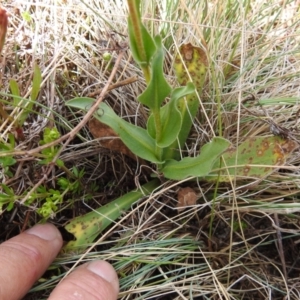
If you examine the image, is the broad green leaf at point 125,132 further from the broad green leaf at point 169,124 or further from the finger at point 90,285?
the finger at point 90,285

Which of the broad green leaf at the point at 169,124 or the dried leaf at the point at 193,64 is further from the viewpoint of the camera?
the dried leaf at the point at 193,64

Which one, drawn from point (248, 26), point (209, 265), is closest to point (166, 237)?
point (209, 265)

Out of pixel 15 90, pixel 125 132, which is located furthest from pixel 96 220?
pixel 15 90

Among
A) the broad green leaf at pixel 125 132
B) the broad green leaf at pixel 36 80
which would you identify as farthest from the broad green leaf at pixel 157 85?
the broad green leaf at pixel 36 80

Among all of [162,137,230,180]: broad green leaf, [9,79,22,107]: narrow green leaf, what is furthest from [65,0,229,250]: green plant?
[9,79,22,107]: narrow green leaf

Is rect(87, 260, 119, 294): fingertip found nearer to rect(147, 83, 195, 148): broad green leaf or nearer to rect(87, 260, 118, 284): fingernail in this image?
rect(87, 260, 118, 284): fingernail

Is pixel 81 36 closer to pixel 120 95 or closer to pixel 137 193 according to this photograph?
pixel 120 95
